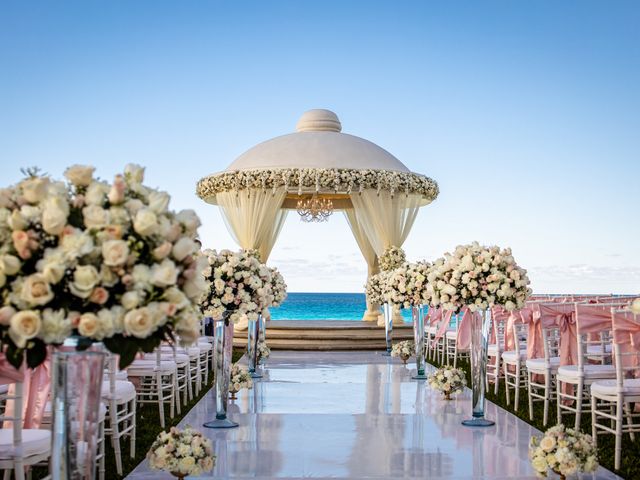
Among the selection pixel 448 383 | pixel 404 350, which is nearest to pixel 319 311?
pixel 404 350

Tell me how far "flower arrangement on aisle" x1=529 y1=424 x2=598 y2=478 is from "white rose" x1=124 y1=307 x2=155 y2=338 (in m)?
2.89

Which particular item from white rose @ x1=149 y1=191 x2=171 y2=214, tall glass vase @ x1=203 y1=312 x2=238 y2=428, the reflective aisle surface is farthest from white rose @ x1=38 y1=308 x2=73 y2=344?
A: tall glass vase @ x1=203 y1=312 x2=238 y2=428

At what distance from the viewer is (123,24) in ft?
39.2

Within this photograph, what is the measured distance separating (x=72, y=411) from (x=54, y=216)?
2.23 ft

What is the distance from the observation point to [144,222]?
2201 millimetres

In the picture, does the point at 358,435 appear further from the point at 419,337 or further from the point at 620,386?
the point at 419,337

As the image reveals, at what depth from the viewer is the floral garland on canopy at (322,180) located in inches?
530

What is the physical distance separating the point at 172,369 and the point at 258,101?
927 centimetres

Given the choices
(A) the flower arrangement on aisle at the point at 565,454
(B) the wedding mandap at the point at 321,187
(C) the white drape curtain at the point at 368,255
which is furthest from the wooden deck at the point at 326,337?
(A) the flower arrangement on aisle at the point at 565,454

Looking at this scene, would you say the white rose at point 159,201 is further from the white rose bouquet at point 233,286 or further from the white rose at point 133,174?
the white rose bouquet at point 233,286

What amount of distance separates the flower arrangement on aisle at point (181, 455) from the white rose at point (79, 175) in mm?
2200

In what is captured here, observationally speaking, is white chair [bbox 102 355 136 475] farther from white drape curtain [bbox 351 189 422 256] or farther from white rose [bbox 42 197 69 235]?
white drape curtain [bbox 351 189 422 256]

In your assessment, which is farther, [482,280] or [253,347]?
[253,347]

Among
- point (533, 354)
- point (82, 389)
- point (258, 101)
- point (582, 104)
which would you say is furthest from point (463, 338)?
point (258, 101)
